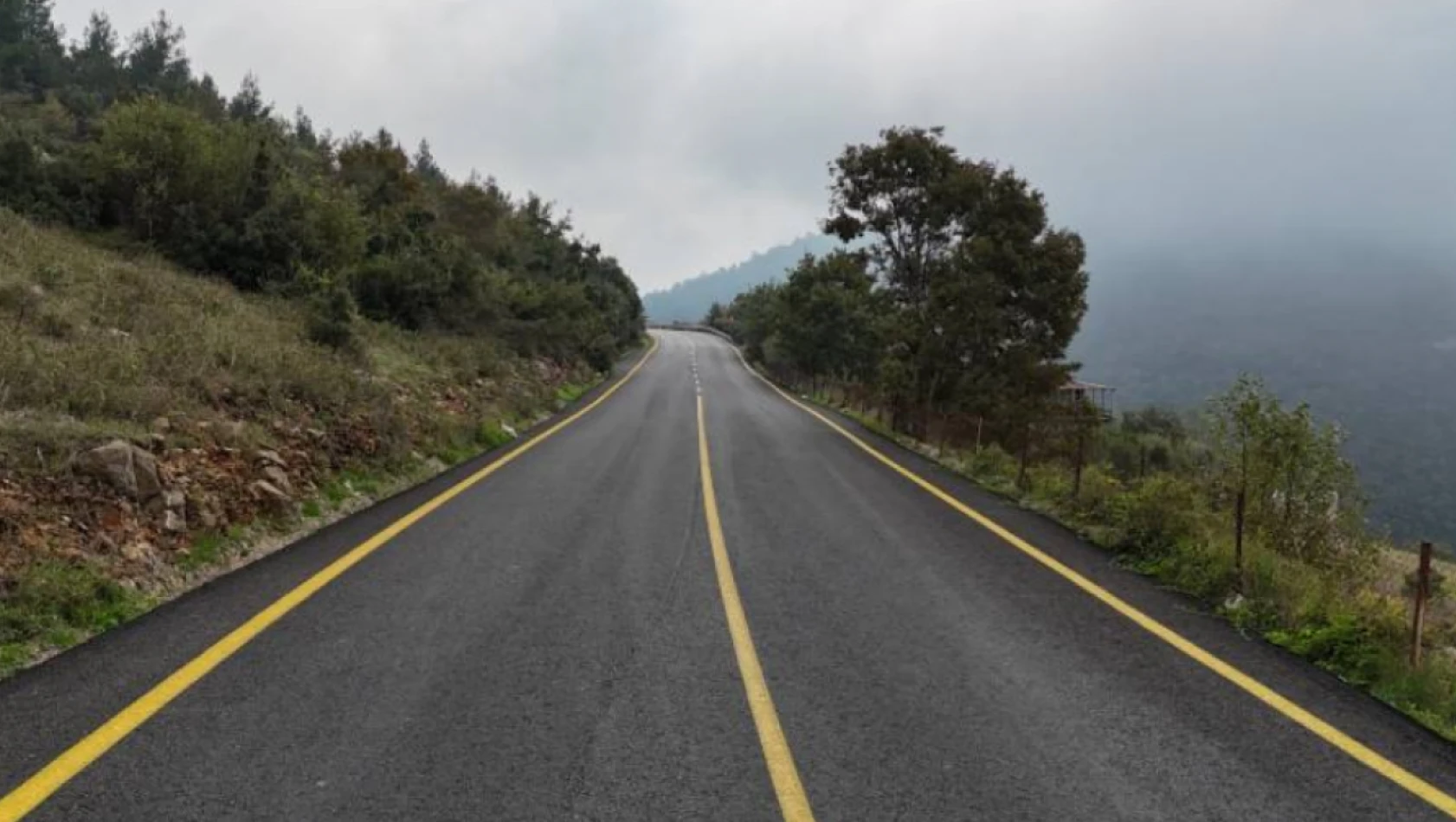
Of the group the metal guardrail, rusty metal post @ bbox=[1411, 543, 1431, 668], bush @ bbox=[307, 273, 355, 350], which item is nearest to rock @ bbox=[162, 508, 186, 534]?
bush @ bbox=[307, 273, 355, 350]

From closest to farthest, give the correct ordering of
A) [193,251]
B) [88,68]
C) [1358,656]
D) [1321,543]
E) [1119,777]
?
[1119,777] < [1358,656] < [1321,543] < [193,251] < [88,68]

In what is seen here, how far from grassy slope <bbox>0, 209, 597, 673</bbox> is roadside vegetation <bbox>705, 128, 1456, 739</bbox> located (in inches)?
328

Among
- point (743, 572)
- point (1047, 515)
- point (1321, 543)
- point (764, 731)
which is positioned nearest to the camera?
point (764, 731)

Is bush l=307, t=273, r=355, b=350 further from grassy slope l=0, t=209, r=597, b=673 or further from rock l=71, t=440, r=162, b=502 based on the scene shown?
rock l=71, t=440, r=162, b=502

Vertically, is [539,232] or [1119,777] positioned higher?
[539,232]

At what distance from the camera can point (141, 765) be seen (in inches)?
151

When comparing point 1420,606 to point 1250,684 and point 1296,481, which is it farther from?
point 1296,481

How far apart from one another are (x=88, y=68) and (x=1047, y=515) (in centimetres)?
10417

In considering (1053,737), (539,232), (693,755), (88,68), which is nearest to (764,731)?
Result: (693,755)

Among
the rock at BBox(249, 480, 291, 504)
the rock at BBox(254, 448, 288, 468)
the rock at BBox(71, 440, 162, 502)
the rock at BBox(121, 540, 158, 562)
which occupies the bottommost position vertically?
the rock at BBox(121, 540, 158, 562)

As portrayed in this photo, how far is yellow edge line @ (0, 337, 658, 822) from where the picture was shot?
355 cm

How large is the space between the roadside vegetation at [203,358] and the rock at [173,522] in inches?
0.6

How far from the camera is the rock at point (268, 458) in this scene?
9.14m

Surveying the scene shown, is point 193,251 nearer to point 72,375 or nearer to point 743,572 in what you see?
point 72,375
